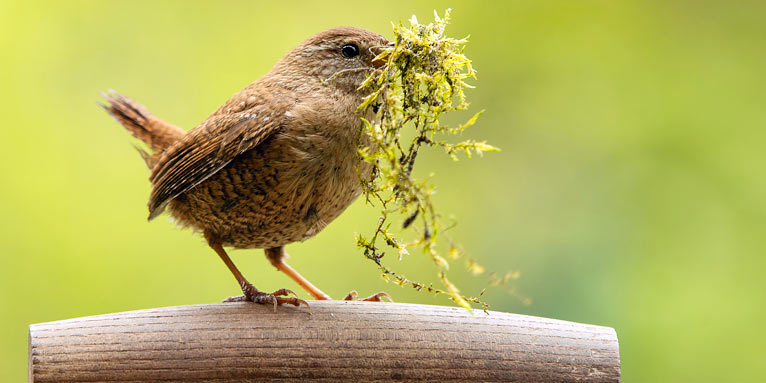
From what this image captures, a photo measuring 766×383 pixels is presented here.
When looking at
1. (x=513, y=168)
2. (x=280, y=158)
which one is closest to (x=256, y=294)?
(x=280, y=158)

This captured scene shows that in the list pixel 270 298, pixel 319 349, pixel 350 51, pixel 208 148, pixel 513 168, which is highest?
pixel 513 168

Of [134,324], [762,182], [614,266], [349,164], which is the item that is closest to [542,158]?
[614,266]

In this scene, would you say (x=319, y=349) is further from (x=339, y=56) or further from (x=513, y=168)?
(x=513, y=168)

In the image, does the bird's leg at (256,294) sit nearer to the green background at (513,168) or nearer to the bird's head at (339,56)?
the bird's head at (339,56)

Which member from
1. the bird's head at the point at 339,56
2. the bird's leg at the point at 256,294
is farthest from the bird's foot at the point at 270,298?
the bird's head at the point at 339,56

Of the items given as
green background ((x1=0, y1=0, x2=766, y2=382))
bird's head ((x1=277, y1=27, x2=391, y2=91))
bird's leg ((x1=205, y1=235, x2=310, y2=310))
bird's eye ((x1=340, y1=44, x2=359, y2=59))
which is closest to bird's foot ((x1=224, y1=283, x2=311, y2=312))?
bird's leg ((x1=205, y1=235, x2=310, y2=310))
